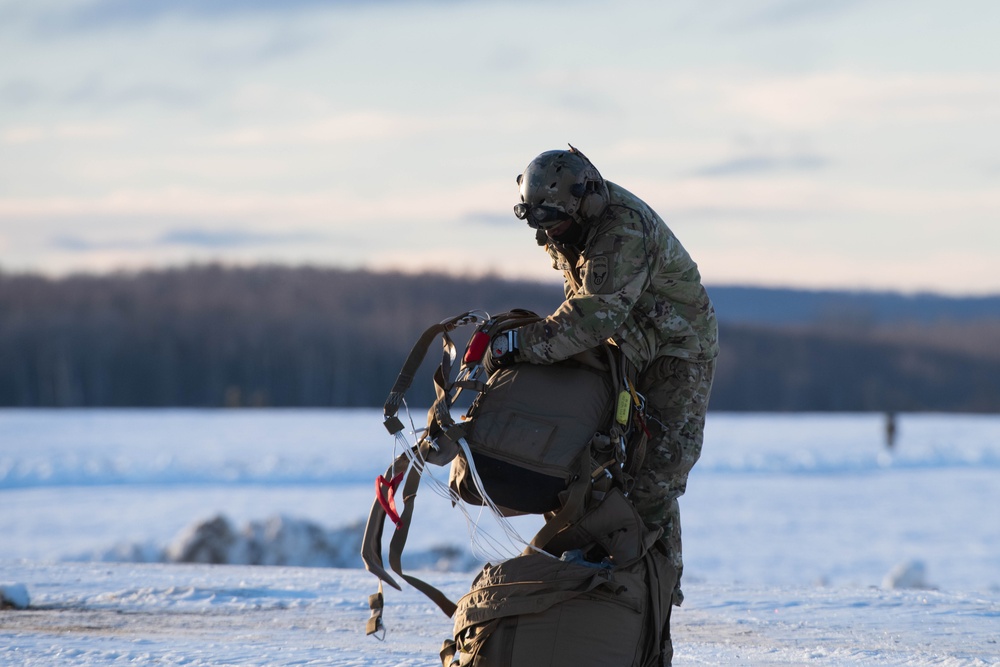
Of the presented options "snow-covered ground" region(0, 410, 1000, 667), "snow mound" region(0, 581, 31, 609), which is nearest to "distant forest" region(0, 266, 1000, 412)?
"snow-covered ground" region(0, 410, 1000, 667)

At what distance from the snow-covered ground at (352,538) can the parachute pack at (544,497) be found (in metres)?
1.02

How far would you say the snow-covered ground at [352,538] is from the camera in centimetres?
621

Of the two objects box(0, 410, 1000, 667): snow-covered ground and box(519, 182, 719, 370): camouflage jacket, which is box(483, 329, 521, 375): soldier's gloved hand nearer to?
box(519, 182, 719, 370): camouflage jacket

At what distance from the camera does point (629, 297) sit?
4.69 meters

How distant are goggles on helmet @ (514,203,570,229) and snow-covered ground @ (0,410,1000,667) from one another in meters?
2.12

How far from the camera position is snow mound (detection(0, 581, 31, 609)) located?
7258mm

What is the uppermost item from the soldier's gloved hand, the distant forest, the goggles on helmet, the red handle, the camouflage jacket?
the goggles on helmet

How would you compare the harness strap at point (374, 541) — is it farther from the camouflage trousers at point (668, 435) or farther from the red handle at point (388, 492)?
the camouflage trousers at point (668, 435)

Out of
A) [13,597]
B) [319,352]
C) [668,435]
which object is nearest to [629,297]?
[668,435]

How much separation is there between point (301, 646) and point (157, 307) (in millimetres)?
89557

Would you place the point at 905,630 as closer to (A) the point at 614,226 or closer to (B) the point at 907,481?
(A) the point at 614,226

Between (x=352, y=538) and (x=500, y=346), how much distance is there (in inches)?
348

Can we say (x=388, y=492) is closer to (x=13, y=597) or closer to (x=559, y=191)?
(x=559, y=191)

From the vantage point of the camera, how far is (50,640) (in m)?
6.26
